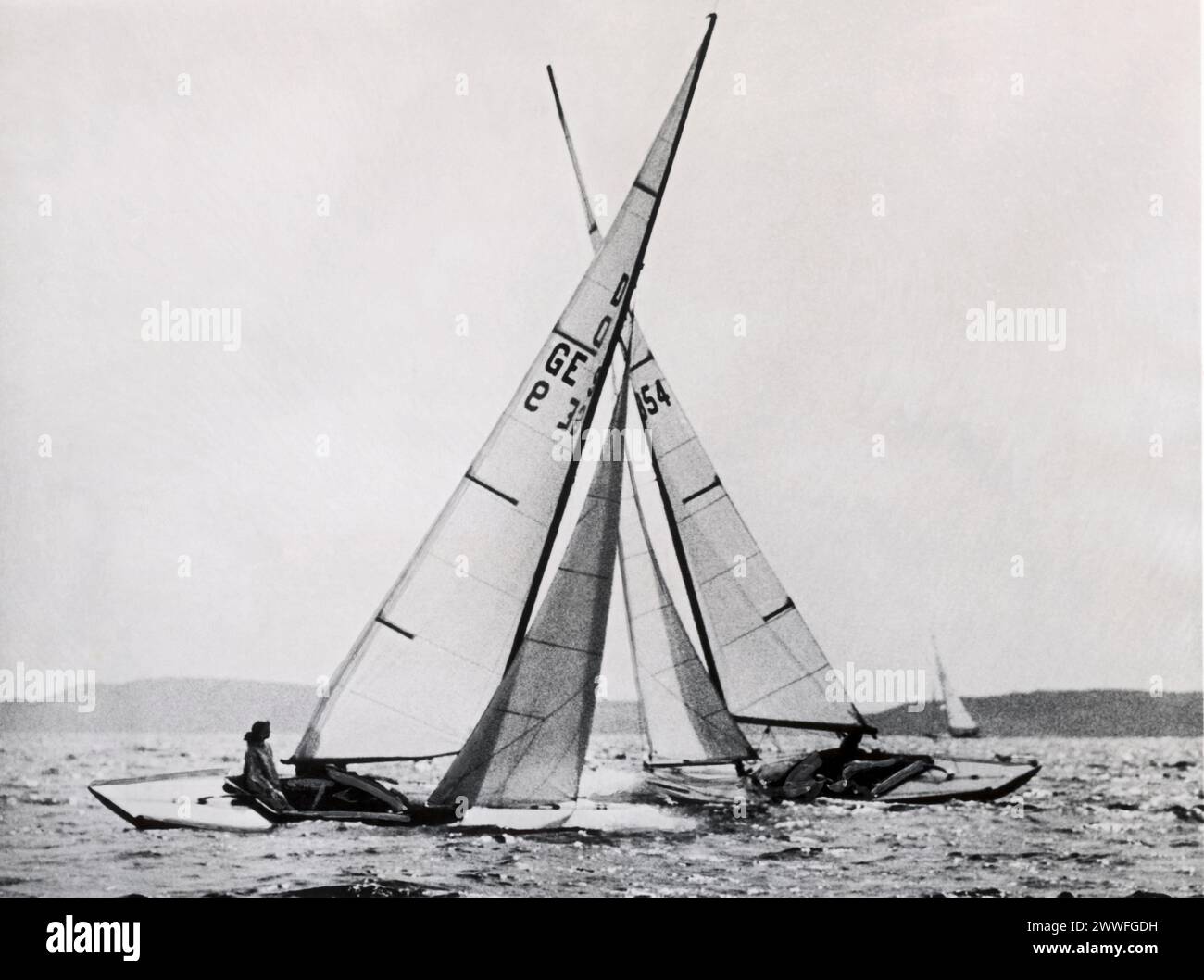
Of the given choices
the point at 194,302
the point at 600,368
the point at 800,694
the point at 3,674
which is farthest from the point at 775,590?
the point at 3,674

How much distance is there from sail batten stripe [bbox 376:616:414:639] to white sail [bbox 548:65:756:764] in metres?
0.80

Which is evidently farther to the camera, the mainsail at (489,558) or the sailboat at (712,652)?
the sailboat at (712,652)

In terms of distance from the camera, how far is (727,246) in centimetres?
484

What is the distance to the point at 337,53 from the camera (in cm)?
479

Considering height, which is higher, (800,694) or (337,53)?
(337,53)

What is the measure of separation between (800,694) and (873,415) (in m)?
1.06

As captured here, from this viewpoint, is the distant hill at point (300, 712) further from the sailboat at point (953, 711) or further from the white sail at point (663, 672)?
the white sail at point (663, 672)

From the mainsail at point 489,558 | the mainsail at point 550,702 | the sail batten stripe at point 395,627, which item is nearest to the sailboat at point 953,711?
the mainsail at point 550,702

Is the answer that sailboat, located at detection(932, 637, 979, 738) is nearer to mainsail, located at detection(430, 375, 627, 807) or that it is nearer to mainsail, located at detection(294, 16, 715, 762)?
mainsail, located at detection(430, 375, 627, 807)

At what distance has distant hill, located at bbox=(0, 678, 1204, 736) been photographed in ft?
14.8

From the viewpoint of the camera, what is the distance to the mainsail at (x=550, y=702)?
15.0 ft
